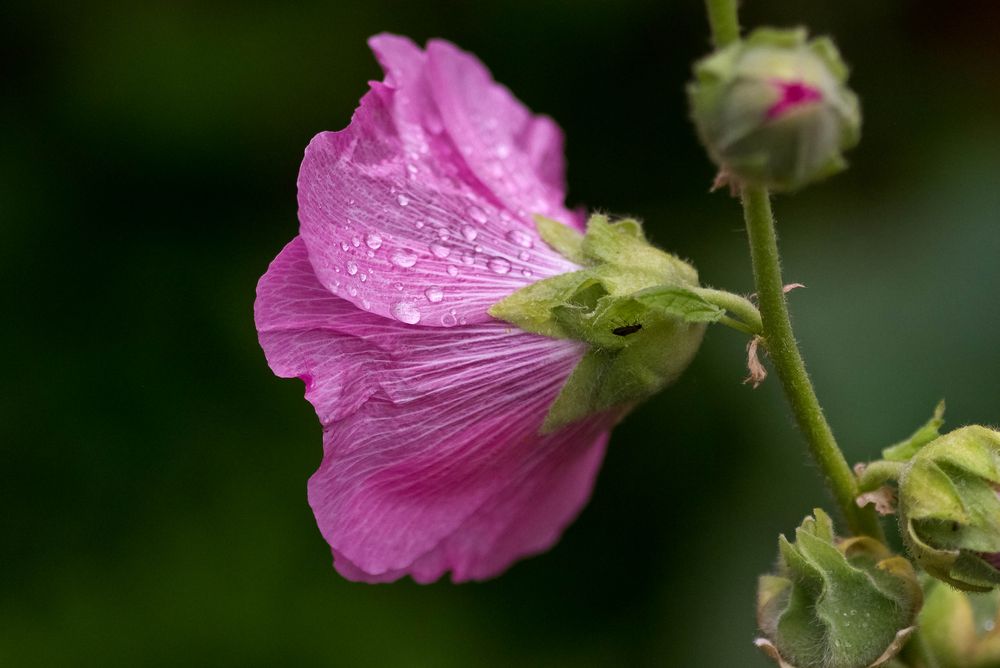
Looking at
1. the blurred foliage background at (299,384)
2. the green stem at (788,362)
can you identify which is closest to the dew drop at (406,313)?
the green stem at (788,362)

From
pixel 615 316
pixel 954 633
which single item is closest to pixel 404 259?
pixel 615 316

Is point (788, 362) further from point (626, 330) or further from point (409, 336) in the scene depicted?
point (409, 336)

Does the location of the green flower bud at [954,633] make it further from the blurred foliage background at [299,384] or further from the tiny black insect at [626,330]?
the blurred foliage background at [299,384]

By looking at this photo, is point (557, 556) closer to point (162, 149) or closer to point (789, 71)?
point (162, 149)

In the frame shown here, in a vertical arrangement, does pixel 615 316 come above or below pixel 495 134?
below

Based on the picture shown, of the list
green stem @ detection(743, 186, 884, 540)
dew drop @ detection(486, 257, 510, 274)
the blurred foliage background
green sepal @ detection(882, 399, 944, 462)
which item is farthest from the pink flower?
the blurred foliage background

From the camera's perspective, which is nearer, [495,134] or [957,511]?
[957,511]

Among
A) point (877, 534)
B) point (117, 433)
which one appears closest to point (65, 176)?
point (117, 433)
